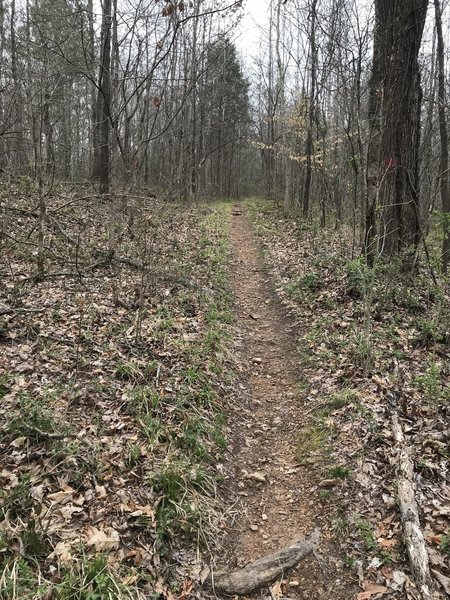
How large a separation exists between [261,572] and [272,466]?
3.97 ft

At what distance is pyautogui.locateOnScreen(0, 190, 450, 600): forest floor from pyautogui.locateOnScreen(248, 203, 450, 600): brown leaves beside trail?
0.06ft

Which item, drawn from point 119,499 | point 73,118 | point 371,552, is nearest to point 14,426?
point 119,499

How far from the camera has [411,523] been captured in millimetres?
3197

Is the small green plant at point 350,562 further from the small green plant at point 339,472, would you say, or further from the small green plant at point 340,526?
the small green plant at point 339,472

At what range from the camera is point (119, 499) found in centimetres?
337

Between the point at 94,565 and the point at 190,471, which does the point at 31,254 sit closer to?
the point at 190,471

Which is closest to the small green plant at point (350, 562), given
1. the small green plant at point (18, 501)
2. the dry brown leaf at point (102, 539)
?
the dry brown leaf at point (102, 539)

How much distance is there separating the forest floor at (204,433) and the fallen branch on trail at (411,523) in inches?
3.0

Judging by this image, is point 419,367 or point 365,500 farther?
point 419,367

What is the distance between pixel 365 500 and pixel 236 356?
9.90 ft

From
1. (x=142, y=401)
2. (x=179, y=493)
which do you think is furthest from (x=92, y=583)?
(x=142, y=401)

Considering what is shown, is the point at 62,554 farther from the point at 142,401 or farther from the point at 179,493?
the point at 142,401

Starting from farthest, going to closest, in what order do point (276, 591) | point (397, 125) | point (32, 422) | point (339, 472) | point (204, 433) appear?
point (397, 125) → point (204, 433) → point (339, 472) → point (32, 422) → point (276, 591)

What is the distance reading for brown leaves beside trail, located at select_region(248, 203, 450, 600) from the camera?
321cm
